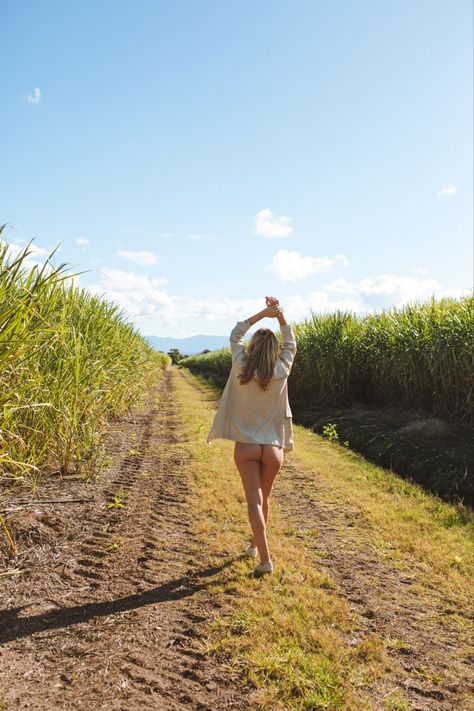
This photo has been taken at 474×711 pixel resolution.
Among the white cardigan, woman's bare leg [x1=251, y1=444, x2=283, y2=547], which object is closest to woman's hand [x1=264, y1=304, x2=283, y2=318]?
the white cardigan

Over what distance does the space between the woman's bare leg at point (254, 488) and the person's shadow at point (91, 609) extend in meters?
0.45

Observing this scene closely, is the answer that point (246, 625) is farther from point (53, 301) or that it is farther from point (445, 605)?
point (53, 301)

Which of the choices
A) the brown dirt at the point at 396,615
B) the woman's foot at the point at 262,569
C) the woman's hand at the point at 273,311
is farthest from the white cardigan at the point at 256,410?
the brown dirt at the point at 396,615

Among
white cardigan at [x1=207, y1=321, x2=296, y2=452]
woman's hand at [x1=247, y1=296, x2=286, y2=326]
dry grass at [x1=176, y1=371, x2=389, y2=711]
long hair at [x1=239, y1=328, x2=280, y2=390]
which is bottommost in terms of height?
dry grass at [x1=176, y1=371, x2=389, y2=711]

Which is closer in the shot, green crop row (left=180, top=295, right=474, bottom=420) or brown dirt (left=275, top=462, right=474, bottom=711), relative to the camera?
brown dirt (left=275, top=462, right=474, bottom=711)

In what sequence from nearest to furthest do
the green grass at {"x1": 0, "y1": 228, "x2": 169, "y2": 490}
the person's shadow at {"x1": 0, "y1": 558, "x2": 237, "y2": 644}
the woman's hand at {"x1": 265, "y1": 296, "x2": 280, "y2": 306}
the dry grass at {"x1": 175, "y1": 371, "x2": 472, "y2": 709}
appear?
the dry grass at {"x1": 175, "y1": 371, "x2": 472, "y2": 709} < the person's shadow at {"x1": 0, "y1": 558, "x2": 237, "y2": 644} < the green grass at {"x1": 0, "y1": 228, "x2": 169, "y2": 490} < the woman's hand at {"x1": 265, "y1": 296, "x2": 280, "y2": 306}

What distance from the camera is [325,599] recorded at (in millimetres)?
3443

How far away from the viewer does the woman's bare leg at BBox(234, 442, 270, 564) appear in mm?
3693

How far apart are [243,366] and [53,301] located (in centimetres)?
208

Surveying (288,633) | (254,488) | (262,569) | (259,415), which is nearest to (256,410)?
(259,415)

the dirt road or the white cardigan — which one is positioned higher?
the white cardigan

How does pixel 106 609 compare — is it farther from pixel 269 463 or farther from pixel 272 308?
pixel 272 308

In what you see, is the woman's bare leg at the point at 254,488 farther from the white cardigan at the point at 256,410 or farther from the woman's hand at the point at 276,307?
the woman's hand at the point at 276,307

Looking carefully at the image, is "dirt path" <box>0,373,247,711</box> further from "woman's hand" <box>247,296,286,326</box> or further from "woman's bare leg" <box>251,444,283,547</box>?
"woman's hand" <box>247,296,286,326</box>
